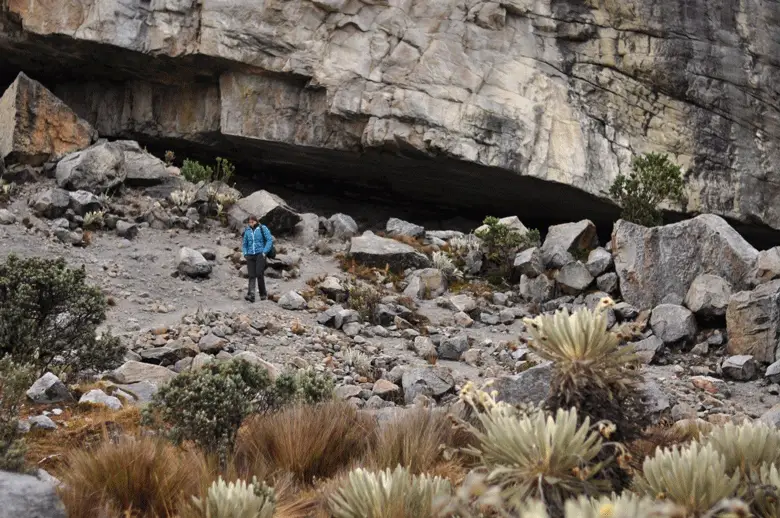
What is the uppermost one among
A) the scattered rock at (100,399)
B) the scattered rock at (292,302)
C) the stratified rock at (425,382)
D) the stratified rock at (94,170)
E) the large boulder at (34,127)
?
the large boulder at (34,127)

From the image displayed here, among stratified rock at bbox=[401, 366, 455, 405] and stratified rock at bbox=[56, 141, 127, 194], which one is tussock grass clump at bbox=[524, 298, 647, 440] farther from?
stratified rock at bbox=[56, 141, 127, 194]

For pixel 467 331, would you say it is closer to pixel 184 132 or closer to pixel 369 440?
pixel 369 440

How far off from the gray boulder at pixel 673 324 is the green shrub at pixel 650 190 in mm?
5869

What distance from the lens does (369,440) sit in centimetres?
648

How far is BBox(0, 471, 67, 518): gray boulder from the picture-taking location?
4.04m

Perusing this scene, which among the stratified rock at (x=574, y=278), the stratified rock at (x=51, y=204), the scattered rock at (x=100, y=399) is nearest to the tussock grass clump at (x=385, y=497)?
the scattered rock at (x=100, y=399)

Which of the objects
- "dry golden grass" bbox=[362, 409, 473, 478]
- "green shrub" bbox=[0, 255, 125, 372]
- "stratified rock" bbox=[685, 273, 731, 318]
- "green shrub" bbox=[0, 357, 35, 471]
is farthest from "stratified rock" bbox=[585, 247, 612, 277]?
"green shrub" bbox=[0, 357, 35, 471]

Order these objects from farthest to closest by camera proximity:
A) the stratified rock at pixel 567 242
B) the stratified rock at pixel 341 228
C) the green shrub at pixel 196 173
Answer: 1. the green shrub at pixel 196 173
2. the stratified rock at pixel 341 228
3. the stratified rock at pixel 567 242

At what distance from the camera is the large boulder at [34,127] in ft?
71.3

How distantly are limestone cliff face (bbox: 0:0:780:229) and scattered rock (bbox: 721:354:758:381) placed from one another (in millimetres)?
10845

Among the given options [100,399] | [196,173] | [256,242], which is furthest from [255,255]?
[100,399]

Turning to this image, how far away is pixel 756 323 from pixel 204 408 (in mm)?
11452

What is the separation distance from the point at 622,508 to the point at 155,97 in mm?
25841

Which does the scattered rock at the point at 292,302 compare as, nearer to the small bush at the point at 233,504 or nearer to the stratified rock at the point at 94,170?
the stratified rock at the point at 94,170
